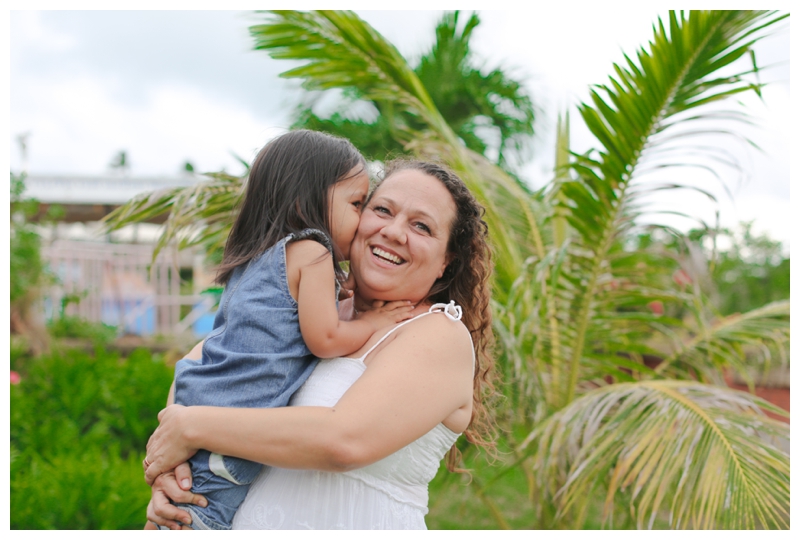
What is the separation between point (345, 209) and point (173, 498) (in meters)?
0.91

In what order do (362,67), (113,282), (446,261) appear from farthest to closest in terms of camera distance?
(113,282) → (362,67) → (446,261)

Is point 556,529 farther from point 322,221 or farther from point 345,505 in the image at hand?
point 322,221

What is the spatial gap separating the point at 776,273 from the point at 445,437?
12.9 meters

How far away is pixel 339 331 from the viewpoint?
5.42ft

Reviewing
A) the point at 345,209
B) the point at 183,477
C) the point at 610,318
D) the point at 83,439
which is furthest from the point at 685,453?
the point at 83,439

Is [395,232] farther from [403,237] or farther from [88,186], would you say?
[88,186]

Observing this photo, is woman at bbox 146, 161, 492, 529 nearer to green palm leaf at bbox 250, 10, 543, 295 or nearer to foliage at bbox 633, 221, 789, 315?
green palm leaf at bbox 250, 10, 543, 295

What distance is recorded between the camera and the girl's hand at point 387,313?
1.74 metres

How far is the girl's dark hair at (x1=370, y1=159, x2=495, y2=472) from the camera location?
6.09ft

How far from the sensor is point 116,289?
31.6ft

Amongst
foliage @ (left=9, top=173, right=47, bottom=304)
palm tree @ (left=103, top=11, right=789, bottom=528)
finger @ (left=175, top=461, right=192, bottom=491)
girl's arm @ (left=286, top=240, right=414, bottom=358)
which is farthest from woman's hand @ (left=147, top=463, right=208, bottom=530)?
foliage @ (left=9, top=173, right=47, bottom=304)

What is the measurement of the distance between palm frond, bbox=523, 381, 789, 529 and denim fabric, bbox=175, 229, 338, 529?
1.47m

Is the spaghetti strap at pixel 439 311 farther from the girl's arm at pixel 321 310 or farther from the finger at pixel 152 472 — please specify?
the finger at pixel 152 472

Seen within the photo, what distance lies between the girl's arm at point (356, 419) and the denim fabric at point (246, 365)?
0.33 ft
